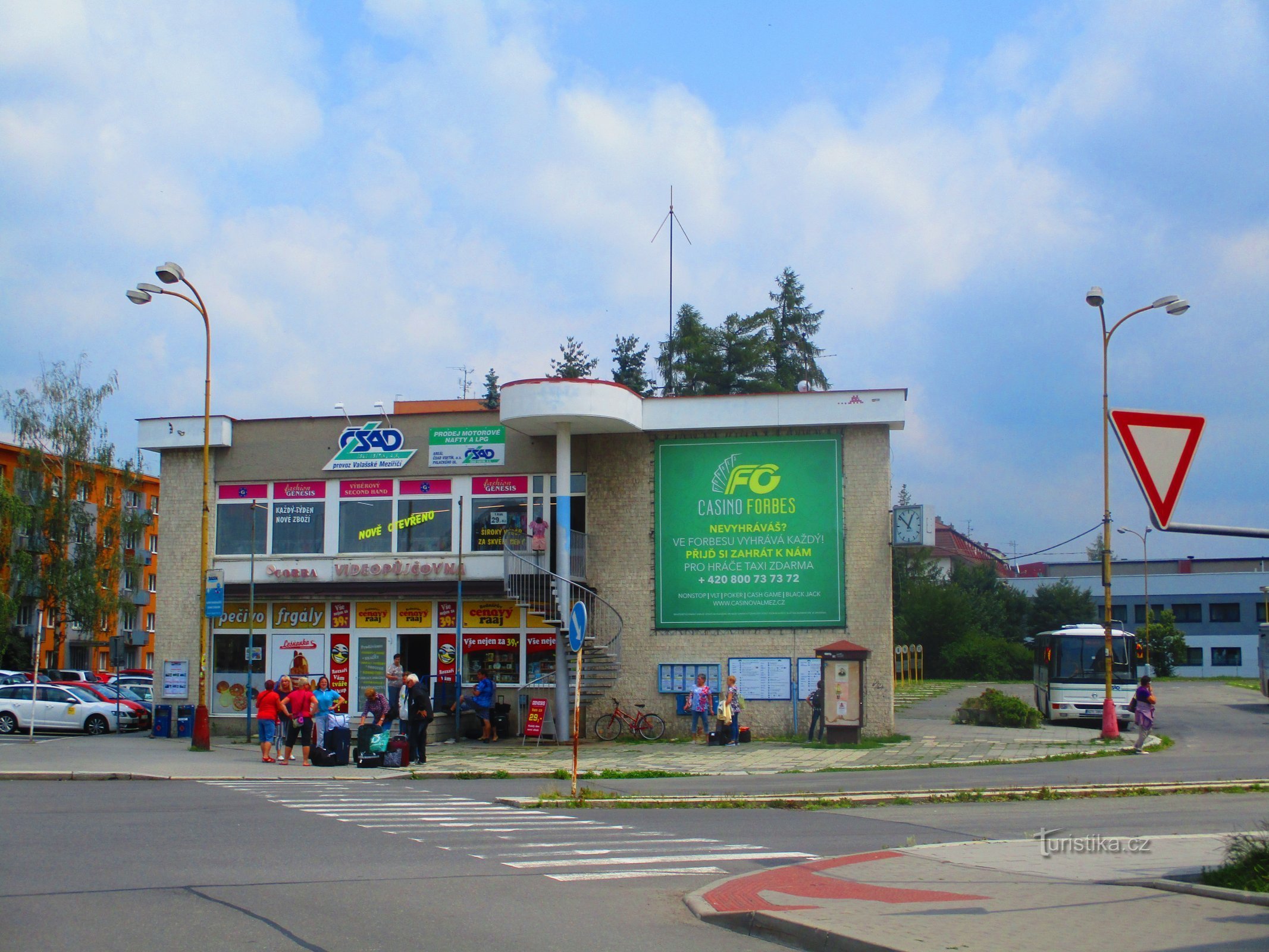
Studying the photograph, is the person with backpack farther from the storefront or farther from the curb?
the curb

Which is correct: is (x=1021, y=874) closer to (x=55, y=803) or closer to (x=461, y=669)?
(x=55, y=803)

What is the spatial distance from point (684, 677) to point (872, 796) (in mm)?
12340

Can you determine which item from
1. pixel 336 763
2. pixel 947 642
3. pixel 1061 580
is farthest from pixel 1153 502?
pixel 1061 580

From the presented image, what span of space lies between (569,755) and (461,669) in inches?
246

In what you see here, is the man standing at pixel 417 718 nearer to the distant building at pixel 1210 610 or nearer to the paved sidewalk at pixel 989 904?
the paved sidewalk at pixel 989 904

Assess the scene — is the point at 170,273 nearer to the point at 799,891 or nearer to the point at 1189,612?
the point at 799,891

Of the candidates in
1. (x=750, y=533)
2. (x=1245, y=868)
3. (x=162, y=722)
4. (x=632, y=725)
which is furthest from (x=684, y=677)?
(x=1245, y=868)

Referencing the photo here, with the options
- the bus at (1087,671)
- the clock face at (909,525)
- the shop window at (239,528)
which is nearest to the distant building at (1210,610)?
the bus at (1087,671)

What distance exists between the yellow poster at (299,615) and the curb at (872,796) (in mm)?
15468

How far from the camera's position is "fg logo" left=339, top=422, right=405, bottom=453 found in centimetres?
3108

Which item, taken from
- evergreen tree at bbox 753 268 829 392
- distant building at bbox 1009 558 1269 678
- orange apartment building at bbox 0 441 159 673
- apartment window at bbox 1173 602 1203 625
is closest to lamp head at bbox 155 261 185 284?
orange apartment building at bbox 0 441 159 673

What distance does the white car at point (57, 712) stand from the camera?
1253 inches

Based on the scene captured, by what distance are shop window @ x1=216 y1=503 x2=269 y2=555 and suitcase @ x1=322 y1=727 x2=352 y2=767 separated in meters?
10.0

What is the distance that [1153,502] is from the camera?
6102 mm
